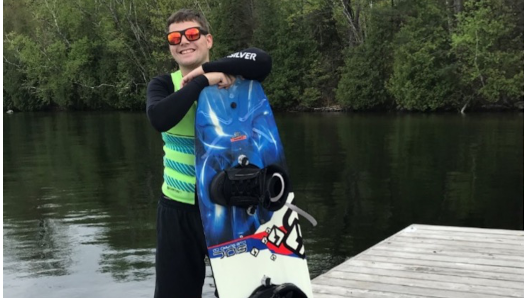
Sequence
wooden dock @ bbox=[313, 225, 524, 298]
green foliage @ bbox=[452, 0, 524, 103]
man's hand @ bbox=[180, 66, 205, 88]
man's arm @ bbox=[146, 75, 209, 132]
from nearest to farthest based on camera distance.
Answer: man's arm @ bbox=[146, 75, 209, 132] < man's hand @ bbox=[180, 66, 205, 88] < wooden dock @ bbox=[313, 225, 524, 298] < green foliage @ bbox=[452, 0, 524, 103]

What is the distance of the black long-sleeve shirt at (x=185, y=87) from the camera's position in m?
2.40

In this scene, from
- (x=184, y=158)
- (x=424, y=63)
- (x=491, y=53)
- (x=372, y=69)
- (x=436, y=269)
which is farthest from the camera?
(x=372, y=69)

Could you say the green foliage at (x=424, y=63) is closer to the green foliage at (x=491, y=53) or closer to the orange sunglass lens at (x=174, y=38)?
the green foliage at (x=491, y=53)

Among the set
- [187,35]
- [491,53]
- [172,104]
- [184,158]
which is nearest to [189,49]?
[187,35]

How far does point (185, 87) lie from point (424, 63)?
31.5 meters

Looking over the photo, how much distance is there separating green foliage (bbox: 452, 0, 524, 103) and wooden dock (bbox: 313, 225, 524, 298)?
2682 centimetres

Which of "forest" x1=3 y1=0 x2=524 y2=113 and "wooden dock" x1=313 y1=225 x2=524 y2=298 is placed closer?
"wooden dock" x1=313 y1=225 x2=524 y2=298

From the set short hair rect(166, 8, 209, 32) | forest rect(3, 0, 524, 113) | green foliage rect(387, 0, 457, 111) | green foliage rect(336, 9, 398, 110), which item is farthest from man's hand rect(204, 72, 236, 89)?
green foliage rect(336, 9, 398, 110)

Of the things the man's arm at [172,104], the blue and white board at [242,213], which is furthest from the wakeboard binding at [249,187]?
the man's arm at [172,104]

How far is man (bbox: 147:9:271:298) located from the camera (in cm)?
257

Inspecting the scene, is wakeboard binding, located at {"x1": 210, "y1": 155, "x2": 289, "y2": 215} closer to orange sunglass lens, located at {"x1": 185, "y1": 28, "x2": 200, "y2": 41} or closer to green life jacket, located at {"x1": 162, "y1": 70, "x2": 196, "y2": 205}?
green life jacket, located at {"x1": 162, "y1": 70, "x2": 196, "y2": 205}

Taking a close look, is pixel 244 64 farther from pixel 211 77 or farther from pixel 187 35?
pixel 187 35

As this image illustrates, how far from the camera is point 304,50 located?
128 feet

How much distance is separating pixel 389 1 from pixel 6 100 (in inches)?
1309
